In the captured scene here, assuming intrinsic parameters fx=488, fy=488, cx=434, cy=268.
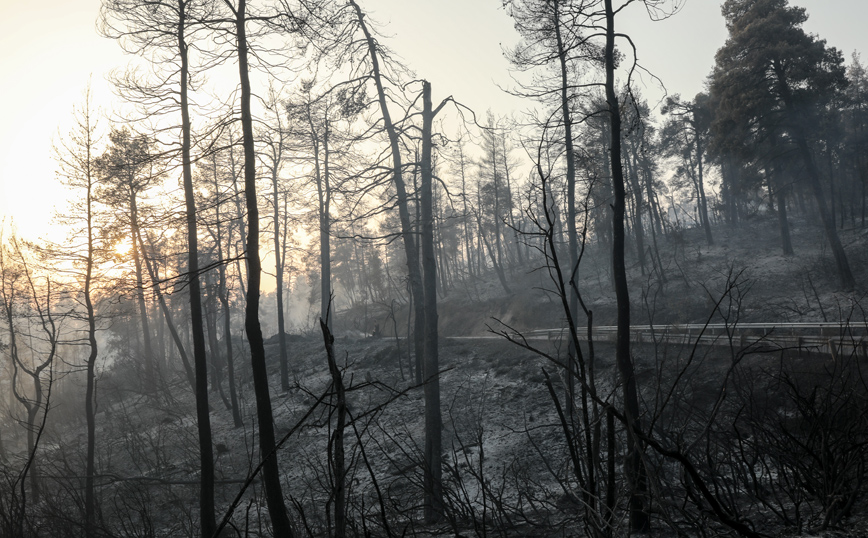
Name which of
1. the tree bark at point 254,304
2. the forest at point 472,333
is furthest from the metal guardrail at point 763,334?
the tree bark at point 254,304

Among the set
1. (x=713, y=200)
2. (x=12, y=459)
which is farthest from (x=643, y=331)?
(x=713, y=200)

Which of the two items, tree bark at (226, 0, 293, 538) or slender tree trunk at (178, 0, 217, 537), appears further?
slender tree trunk at (178, 0, 217, 537)

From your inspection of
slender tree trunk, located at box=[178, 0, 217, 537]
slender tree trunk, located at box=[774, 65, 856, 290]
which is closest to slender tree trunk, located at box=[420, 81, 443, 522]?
slender tree trunk, located at box=[178, 0, 217, 537]

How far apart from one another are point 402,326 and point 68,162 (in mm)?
24686

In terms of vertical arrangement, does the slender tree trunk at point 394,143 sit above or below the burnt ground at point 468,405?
above

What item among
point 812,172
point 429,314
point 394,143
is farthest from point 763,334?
point 812,172

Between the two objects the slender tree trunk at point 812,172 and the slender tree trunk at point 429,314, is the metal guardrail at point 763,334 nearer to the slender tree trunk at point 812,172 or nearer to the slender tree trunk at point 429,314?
the slender tree trunk at point 429,314

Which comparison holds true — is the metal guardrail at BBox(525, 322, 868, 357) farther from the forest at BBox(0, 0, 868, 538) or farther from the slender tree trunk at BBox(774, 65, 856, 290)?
the slender tree trunk at BBox(774, 65, 856, 290)

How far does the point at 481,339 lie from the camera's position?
23.9 meters

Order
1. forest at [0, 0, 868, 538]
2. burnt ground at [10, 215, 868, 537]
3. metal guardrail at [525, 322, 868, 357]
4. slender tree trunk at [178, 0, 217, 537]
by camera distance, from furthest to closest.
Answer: metal guardrail at [525, 322, 868, 357]
slender tree trunk at [178, 0, 217, 537]
burnt ground at [10, 215, 868, 537]
forest at [0, 0, 868, 538]

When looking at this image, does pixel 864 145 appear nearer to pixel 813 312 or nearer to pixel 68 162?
pixel 813 312

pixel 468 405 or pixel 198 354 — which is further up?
pixel 198 354

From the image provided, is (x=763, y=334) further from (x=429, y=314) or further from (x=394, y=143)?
(x=394, y=143)

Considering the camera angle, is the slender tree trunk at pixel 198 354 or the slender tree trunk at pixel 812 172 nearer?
the slender tree trunk at pixel 198 354
